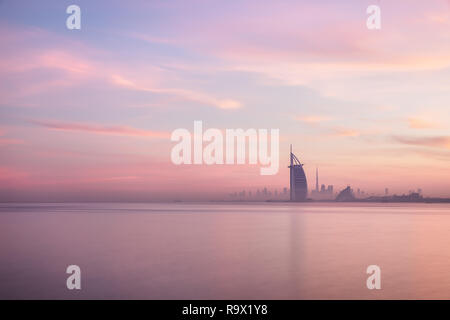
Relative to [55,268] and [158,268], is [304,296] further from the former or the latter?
[55,268]

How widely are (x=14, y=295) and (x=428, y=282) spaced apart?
Result: 18.9 meters

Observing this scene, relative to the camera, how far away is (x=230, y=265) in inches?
1032

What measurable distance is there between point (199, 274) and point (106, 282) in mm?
4851

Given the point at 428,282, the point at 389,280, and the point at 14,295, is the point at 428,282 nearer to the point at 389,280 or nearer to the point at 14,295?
the point at 389,280

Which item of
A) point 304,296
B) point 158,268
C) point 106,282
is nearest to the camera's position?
point 304,296

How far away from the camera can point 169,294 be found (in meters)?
18.9

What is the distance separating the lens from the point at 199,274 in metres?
23.2
